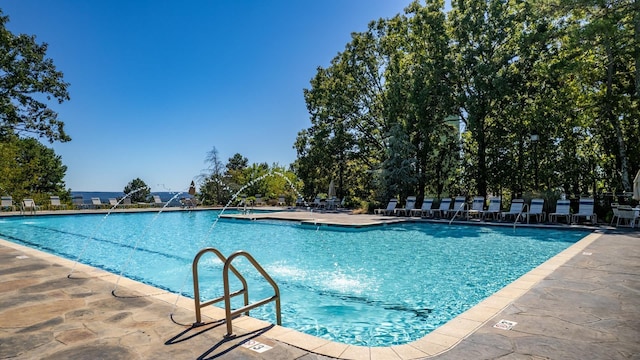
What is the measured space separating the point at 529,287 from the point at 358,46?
21.0 m

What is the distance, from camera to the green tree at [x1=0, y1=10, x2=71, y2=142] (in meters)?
19.6

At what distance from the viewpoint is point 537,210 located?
14.4 m

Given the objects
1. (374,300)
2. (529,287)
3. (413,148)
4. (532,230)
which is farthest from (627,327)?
(413,148)

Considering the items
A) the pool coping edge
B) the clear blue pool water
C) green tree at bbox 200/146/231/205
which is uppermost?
green tree at bbox 200/146/231/205

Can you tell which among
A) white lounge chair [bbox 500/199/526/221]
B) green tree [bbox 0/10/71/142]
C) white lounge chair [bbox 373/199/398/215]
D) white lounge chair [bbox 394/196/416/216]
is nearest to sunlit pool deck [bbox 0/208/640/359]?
white lounge chair [bbox 500/199/526/221]

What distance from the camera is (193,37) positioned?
17312 millimetres

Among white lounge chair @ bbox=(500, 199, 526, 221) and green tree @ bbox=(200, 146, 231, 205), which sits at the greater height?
green tree @ bbox=(200, 146, 231, 205)

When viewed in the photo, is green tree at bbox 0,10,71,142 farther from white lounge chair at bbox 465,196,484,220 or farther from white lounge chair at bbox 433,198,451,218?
white lounge chair at bbox 465,196,484,220

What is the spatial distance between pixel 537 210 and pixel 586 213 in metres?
1.55

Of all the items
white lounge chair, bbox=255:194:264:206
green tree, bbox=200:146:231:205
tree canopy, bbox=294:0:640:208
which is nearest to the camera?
tree canopy, bbox=294:0:640:208

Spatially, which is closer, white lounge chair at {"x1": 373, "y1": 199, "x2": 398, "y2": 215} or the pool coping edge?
the pool coping edge

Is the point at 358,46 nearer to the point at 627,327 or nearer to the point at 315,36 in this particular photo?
the point at 315,36

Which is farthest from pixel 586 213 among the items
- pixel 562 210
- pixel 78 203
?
pixel 78 203

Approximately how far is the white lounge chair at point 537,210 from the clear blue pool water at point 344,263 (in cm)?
164
